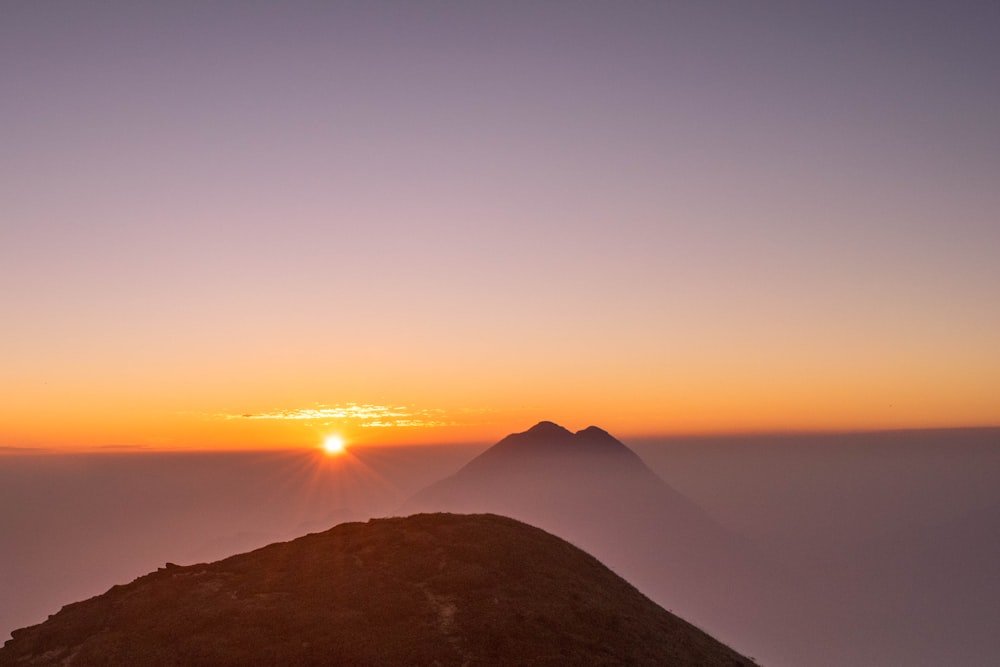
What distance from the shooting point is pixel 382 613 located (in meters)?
44.8

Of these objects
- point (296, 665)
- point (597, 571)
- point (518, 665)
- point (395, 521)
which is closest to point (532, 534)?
point (597, 571)

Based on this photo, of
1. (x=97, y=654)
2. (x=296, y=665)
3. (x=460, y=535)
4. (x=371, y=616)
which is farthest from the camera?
(x=460, y=535)

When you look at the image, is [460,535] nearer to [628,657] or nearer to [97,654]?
[628,657]

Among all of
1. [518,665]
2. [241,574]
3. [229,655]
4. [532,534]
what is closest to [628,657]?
[518,665]

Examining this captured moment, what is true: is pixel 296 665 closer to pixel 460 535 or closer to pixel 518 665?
pixel 518 665

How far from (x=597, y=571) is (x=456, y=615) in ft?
60.6

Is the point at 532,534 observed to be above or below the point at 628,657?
above

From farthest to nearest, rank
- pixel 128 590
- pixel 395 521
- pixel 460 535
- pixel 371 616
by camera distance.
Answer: pixel 395 521 → pixel 460 535 → pixel 128 590 → pixel 371 616

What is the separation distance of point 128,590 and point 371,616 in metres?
21.5

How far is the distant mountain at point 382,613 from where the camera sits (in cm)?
4072

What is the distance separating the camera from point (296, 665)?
38.6m

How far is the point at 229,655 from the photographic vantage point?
39.8 m

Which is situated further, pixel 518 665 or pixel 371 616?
pixel 371 616

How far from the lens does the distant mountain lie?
134ft
